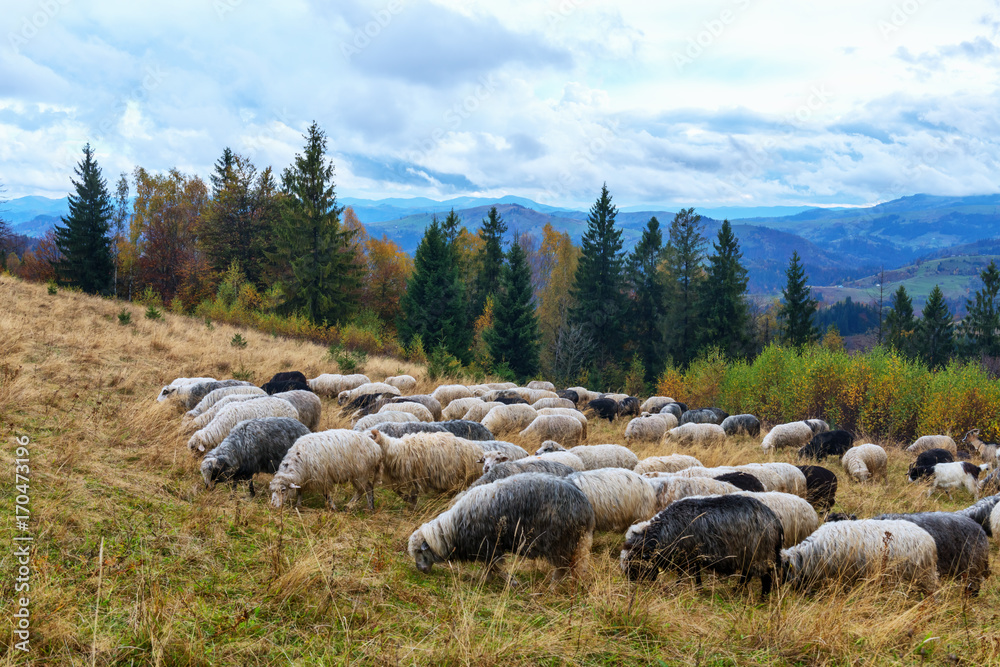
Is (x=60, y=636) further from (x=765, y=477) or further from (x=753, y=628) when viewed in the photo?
(x=765, y=477)

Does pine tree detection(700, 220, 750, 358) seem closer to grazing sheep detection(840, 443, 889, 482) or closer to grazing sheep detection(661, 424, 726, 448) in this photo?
grazing sheep detection(661, 424, 726, 448)

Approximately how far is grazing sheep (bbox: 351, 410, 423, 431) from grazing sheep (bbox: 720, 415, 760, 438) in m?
10.8

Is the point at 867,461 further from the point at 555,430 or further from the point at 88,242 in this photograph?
the point at 88,242

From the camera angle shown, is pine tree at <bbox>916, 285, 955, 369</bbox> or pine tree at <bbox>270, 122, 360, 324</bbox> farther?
pine tree at <bbox>916, 285, 955, 369</bbox>

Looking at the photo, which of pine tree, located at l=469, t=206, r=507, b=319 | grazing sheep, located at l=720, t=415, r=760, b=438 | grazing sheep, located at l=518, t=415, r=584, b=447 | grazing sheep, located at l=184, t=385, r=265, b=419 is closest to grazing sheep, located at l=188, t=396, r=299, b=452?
grazing sheep, located at l=184, t=385, r=265, b=419

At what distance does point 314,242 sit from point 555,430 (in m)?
32.3

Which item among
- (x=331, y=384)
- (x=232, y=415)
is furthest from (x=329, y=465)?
(x=331, y=384)

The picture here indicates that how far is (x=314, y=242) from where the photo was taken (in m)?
39.2

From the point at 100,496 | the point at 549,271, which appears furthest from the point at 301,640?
the point at 549,271

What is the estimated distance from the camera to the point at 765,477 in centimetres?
812

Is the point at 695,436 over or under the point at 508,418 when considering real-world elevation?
under

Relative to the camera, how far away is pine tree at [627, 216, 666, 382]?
51375 mm

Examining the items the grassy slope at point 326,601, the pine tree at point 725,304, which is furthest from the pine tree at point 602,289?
the grassy slope at point 326,601

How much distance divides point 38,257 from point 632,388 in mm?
59812
